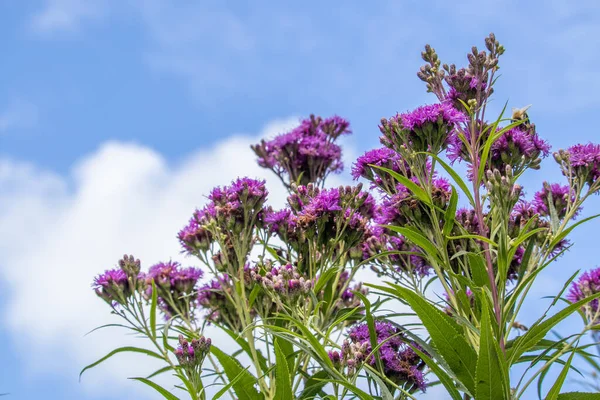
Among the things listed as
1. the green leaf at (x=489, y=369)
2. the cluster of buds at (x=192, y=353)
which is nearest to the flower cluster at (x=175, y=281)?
the cluster of buds at (x=192, y=353)

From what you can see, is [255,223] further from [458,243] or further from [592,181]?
[592,181]

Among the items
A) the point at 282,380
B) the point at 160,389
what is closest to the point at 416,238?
the point at 282,380

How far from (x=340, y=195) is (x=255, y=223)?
25.4 inches

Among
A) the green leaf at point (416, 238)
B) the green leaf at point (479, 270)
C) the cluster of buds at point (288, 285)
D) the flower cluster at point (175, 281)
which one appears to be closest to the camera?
the green leaf at point (416, 238)

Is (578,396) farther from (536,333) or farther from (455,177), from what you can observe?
(455,177)

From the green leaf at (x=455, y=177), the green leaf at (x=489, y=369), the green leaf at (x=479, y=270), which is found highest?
the green leaf at (x=455, y=177)

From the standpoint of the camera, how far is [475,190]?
3.05 metres

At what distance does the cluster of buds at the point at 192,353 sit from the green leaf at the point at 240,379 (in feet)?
0.87

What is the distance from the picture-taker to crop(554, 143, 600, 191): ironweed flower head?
10.9ft

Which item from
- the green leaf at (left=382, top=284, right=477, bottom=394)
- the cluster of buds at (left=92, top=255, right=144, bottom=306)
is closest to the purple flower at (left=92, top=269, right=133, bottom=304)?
the cluster of buds at (left=92, top=255, right=144, bottom=306)

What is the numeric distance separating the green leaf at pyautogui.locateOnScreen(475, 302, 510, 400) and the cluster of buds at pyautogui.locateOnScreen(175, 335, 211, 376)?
1.31m

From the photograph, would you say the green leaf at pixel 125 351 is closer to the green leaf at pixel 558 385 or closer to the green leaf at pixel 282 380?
the green leaf at pixel 282 380

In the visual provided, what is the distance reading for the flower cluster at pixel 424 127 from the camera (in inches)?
124

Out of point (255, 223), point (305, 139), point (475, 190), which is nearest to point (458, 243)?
point (475, 190)
